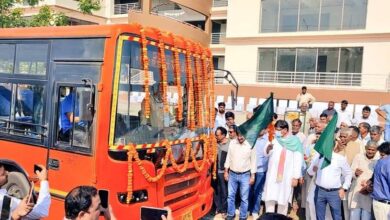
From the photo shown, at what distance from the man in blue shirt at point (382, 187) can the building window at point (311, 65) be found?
53.6ft

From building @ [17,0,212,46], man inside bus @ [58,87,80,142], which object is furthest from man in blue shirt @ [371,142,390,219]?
building @ [17,0,212,46]

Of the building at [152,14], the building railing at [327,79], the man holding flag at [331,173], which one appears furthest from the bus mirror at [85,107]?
the building at [152,14]

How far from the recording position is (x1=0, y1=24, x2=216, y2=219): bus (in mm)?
4543

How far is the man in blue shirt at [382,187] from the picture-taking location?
4.91 meters

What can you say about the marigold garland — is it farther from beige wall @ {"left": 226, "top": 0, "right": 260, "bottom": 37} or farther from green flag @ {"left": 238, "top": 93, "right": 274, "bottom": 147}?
beige wall @ {"left": 226, "top": 0, "right": 260, "bottom": 37}

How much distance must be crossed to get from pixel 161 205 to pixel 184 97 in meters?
1.46

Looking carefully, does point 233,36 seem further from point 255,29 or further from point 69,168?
point 69,168

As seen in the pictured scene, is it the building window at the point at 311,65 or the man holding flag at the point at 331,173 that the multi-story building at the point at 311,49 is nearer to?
the building window at the point at 311,65

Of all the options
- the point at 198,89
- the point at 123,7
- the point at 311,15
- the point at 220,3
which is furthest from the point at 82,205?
the point at 123,7

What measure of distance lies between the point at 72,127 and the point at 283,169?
3447mm

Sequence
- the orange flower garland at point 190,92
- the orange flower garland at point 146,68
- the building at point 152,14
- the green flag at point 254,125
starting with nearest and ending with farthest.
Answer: the orange flower garland at point 146,68 < the orange flower garland at point 190,92 < the green flag at point 254,125 < the building at point 152,14

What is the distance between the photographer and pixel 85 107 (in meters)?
4.44

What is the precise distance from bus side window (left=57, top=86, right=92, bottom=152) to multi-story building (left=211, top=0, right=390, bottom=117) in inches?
668

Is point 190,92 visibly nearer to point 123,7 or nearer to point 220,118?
point 220,118
